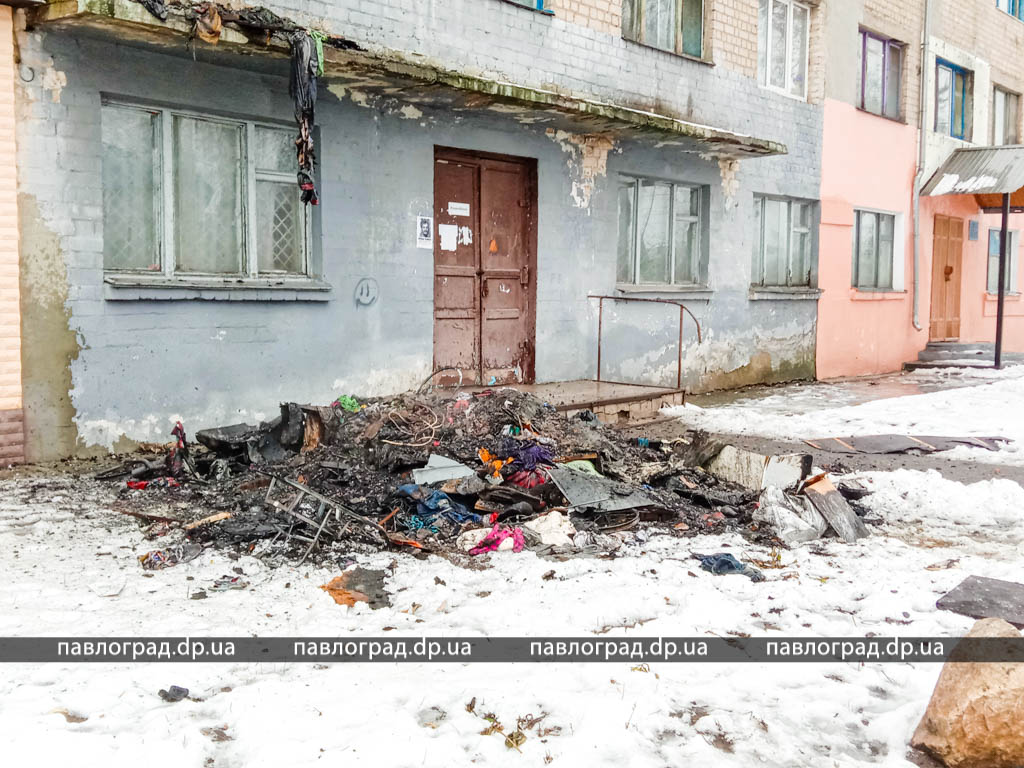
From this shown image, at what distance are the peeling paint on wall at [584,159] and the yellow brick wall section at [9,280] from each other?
553 centimetres

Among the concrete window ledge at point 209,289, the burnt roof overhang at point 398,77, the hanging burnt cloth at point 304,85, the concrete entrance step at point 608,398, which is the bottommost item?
the concrete entrance step at point 608,398

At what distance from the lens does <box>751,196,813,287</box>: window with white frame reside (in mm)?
13172

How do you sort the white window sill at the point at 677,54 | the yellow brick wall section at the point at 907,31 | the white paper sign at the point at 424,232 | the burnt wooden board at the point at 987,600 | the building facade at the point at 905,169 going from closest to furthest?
the burnt wooden board at the point at 987,600, the white paper sign at the point at 424,232, the white window sill at the point at 677,54, the building facade at the point at 905,169, the yellow brick wall section at the point at 907,31

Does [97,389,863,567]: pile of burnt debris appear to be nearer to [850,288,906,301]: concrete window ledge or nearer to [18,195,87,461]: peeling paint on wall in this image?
[18,195,87,461]: peeling paint on wall

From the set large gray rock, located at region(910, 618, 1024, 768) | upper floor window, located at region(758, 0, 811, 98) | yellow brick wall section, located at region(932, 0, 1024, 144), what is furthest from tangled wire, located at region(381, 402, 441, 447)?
yellow brick wall section, located at region(932, 0, 1024, 144)

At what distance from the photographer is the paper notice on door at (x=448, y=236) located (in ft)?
30.3

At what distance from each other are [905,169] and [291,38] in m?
12.6

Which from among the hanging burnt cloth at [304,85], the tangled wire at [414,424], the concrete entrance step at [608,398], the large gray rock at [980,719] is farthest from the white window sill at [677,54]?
the large gray rock at [980,719]

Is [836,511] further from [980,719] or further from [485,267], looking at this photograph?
[485,267]

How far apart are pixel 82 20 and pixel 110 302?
2.00 m

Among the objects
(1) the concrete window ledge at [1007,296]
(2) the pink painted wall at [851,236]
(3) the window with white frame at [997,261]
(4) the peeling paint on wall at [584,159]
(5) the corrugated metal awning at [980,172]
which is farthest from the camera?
(3) the window with white frame at [997,261]

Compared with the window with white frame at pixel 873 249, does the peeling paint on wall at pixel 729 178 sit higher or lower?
higher

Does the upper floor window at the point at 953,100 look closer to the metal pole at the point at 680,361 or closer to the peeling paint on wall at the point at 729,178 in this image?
the peeling paint on wall at the point at 729,178

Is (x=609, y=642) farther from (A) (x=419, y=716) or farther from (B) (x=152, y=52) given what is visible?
(B) (x=152, y=52)
